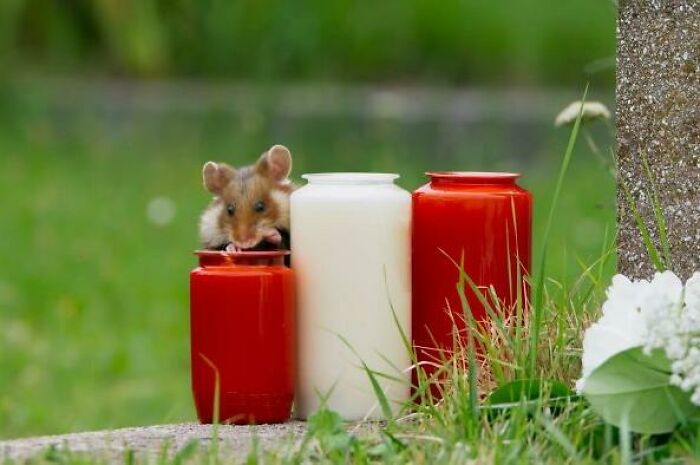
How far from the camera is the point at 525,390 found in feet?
8.40

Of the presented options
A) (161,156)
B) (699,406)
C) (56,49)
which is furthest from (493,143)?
(699,406)

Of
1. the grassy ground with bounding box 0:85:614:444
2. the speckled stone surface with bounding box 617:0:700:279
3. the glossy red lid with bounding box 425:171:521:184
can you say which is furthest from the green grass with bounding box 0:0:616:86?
the glossy red lid with bounding box 425:171:521:184

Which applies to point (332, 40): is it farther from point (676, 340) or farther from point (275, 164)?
point (676, 340)

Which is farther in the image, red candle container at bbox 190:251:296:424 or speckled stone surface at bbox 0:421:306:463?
red candle container at bbox 190:251:296:424

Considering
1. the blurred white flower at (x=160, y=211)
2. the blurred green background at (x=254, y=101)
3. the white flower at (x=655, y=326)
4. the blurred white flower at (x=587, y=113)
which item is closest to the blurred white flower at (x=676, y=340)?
the white flower at (x=655, y=326)

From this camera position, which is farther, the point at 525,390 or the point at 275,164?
the point at 275,164

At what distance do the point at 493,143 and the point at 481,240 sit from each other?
4.67 metres

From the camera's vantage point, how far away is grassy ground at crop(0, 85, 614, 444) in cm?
483

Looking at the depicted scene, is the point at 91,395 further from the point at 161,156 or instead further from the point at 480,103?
the point at 480,103

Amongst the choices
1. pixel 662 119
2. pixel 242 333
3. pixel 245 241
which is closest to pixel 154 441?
pixel 242 333

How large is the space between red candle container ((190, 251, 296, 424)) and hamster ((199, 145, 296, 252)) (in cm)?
13

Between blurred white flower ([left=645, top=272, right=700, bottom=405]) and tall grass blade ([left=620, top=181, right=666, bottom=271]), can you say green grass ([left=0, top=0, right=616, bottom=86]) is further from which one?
blurred white flower ([left=645, top=272, right=700, bottom=405])

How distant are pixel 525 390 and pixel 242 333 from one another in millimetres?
499

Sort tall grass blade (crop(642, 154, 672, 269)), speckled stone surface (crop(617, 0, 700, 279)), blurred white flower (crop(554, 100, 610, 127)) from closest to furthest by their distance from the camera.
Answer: tall grass blade (crop(642, 154, 672, 269)) → speckled stone surface (crop(617, 0, 700, 279)) → blurred white flower (crop(554, 100, 610, 127))
